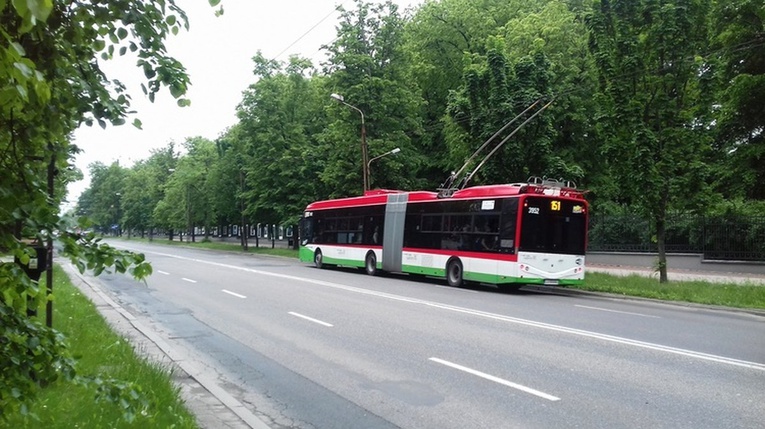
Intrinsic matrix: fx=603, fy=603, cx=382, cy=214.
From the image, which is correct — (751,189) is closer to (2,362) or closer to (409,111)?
(409,111)

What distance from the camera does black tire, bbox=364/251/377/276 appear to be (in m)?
26.0

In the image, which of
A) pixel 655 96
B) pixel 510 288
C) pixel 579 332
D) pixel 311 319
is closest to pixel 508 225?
pixel 510 288

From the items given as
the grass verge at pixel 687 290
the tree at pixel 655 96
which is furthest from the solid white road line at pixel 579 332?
the tree at pixel 655 96

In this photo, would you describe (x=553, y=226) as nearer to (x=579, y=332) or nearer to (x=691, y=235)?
(x=579, y=332)

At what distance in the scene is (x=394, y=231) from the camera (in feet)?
80.4

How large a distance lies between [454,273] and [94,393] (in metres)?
18.2

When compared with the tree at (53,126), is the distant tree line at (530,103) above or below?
above

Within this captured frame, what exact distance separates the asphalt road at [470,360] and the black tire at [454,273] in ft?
14.9

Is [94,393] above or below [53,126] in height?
below

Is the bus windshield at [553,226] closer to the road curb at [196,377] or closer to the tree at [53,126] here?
the road curb at [196,377]

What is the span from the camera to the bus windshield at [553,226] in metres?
18.2

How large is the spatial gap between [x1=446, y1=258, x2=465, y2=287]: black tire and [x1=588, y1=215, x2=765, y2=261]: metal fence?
6.53 metres

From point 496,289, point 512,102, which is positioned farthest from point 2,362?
point 512,102

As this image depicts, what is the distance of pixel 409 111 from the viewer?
37.7 m
